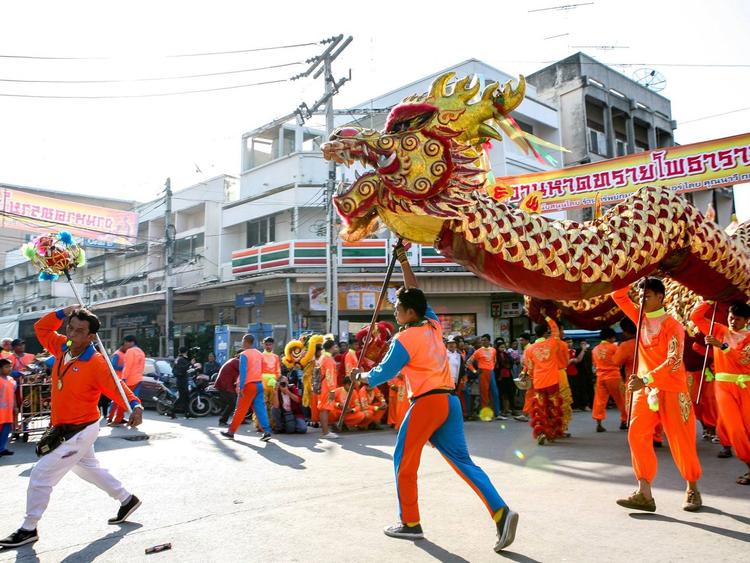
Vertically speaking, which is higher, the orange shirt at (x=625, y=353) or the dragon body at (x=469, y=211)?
the dragon body at (x=469, y=211)

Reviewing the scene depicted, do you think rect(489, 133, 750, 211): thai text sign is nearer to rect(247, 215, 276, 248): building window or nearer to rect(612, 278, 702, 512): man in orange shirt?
rect(612, 278, 702, 512): man in orange shirt

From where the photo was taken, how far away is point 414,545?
402 centimetres

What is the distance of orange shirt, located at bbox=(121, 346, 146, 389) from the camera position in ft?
39.8

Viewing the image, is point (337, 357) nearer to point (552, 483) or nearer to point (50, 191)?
point (552, 483)

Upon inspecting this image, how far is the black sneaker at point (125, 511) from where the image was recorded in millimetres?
4762

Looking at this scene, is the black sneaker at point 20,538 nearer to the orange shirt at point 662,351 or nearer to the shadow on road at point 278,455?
the shadow on road at point 278,455

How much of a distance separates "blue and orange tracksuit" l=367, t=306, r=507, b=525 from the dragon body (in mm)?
810

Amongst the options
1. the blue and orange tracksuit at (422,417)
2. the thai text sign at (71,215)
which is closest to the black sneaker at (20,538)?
the blue and orange tracksuit at (422,417)

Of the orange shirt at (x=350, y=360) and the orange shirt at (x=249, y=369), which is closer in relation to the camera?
the orange shirt at (x=249, y=369)

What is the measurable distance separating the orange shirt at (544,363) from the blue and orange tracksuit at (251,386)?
4313mm

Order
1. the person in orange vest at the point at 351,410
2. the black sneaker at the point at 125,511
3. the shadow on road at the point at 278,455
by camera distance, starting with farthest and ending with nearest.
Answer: the person in orange vest at the point at 351,410
the shadow on road at the point at 278,455
the black sneaker at the point at 125,511

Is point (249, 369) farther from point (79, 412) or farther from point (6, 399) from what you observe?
point (79, 412)

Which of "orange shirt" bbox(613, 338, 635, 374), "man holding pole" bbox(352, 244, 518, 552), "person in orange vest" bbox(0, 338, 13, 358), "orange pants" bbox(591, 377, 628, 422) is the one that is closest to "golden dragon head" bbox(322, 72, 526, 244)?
"man holding pole" bbox(352, 244, 518, 552)

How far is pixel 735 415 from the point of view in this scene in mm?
5625
